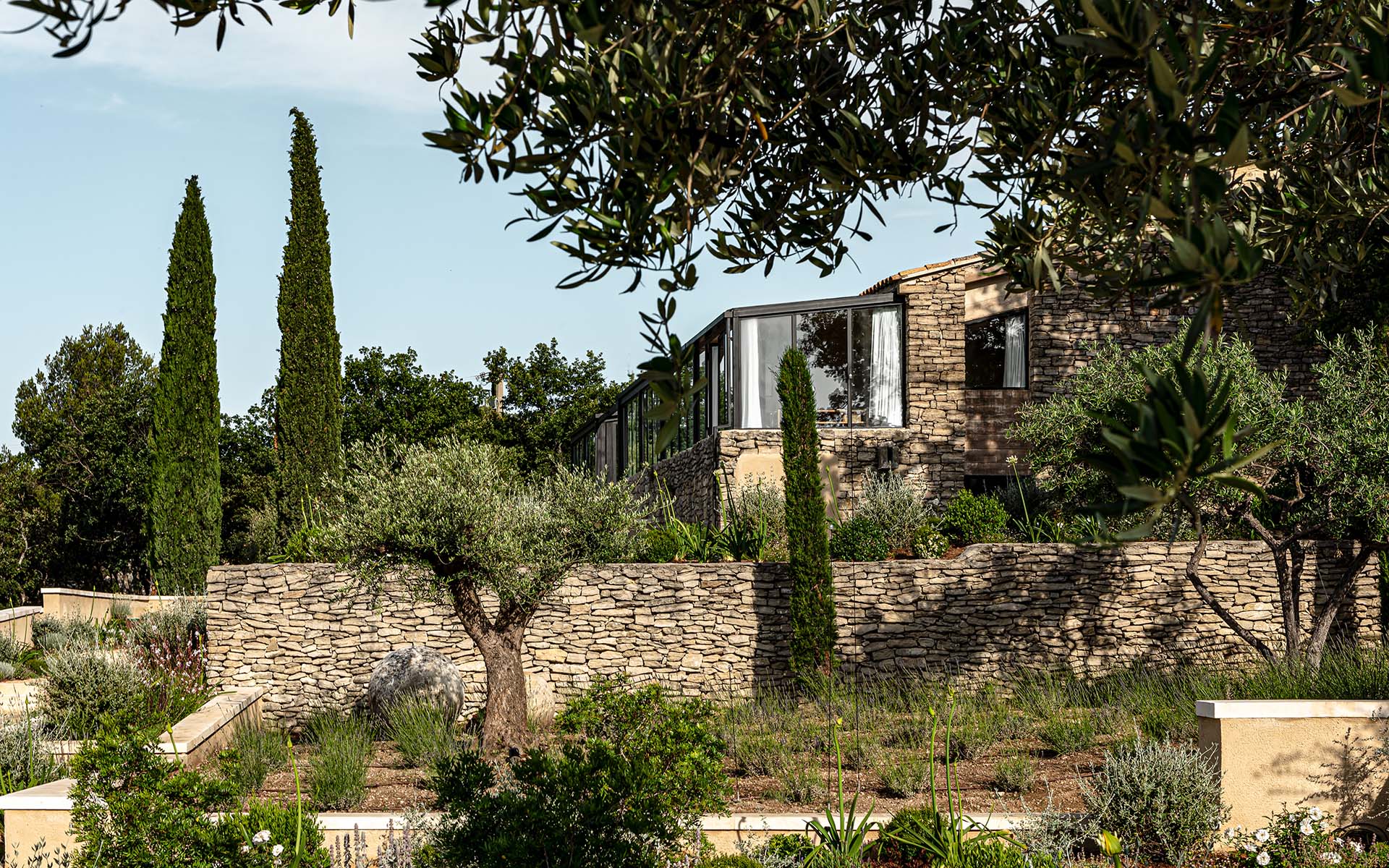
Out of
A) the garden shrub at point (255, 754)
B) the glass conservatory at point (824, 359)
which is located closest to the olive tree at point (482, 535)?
the garden shrub at point (255, 754)

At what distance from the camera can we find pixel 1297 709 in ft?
22.6

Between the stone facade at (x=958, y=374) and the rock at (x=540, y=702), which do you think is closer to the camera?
the rock at (x=540, y=702)

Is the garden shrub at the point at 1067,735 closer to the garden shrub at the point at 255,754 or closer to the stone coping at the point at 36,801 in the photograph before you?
the garden shrub at the point at 255,754

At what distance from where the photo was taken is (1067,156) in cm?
369

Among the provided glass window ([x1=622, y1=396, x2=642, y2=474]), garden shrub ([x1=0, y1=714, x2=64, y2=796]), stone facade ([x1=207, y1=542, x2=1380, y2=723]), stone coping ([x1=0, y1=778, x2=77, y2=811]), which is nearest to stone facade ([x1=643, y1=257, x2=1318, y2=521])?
stone facade ([x1=207, y1=542, x2=1380, y2=723])

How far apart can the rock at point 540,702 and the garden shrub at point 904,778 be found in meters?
4.56

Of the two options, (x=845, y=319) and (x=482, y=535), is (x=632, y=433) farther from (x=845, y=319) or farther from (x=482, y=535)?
(x=482, y=535)

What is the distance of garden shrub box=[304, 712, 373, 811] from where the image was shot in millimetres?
8008

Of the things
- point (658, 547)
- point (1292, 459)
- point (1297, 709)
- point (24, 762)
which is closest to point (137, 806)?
point (24, 762)

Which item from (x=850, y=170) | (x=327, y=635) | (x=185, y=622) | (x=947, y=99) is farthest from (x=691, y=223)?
(x=185, y=622)

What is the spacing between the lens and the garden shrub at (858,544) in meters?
14.6

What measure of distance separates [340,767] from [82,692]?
3.94 metres

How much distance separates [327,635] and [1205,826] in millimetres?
10841

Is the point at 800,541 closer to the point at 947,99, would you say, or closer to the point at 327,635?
the point at 327,635
